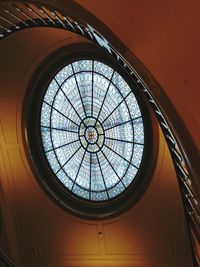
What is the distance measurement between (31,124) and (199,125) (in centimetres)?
541

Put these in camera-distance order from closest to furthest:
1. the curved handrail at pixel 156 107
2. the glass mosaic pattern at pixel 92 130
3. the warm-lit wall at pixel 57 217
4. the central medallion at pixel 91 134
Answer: the curved handrail at pixel 156 107
the warm-lit wall at pixel 57 217
the glass mosaic pattern at pixel 92 130
the central medallion at pixel 91 134

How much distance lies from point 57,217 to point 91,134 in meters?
1.78

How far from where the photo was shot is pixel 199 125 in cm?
416

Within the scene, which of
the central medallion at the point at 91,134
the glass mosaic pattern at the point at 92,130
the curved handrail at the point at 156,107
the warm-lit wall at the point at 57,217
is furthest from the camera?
the central medallion at the point at 91,134

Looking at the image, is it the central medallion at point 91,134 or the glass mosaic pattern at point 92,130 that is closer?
the glass mosaic pattern at point 92,130

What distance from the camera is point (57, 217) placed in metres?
9.30

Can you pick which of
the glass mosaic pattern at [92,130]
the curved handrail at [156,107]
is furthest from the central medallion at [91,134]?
the curved handrail at [156,107]

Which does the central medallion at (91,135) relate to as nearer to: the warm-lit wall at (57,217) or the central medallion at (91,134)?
the central medallion at (91,134)

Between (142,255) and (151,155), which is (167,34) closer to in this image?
(151,155)

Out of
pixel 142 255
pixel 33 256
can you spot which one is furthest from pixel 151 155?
pixel 33 256

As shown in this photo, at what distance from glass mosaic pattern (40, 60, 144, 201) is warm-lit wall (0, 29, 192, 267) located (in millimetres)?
562

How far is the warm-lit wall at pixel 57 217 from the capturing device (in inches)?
320

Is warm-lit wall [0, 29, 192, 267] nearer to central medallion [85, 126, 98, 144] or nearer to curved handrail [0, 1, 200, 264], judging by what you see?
central medallion [85, 126, 98, 144]

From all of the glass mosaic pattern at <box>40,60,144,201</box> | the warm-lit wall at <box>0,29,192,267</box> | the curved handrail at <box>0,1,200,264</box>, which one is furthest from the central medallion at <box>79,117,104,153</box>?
the curved handrail at <box>0,1,200,264</box>
